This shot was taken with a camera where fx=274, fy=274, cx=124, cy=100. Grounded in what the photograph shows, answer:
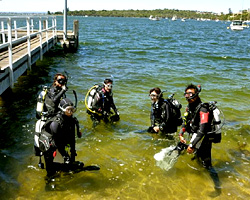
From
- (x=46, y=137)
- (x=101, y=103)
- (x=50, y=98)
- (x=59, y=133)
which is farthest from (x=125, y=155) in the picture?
(x=46, y=137)

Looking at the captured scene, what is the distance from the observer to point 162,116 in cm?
648

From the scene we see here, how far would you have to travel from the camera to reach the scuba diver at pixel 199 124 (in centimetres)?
501

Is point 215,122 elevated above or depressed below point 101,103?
above

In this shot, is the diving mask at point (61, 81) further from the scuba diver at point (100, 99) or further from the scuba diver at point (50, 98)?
the scuba diver at point (100, 99)

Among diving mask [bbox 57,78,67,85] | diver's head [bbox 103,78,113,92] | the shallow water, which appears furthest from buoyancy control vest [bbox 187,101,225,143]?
diving mask [bbox 57,78,67,85]

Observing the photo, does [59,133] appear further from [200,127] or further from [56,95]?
[200,127]

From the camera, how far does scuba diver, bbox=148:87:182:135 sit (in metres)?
6.38

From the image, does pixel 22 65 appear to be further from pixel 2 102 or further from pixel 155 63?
pixel 155 63


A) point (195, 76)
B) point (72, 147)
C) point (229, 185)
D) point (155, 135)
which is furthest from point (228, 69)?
point (72, 147)

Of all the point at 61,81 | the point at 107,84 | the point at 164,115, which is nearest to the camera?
the point at 61,81

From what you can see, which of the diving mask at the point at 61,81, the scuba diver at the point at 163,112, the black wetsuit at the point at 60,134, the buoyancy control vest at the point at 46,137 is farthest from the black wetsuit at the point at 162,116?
the buoyancy control vest at the point at 46,137

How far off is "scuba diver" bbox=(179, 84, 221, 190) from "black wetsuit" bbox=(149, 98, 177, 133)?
30.7 inches

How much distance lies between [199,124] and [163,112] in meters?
1.30

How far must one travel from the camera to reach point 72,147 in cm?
508
